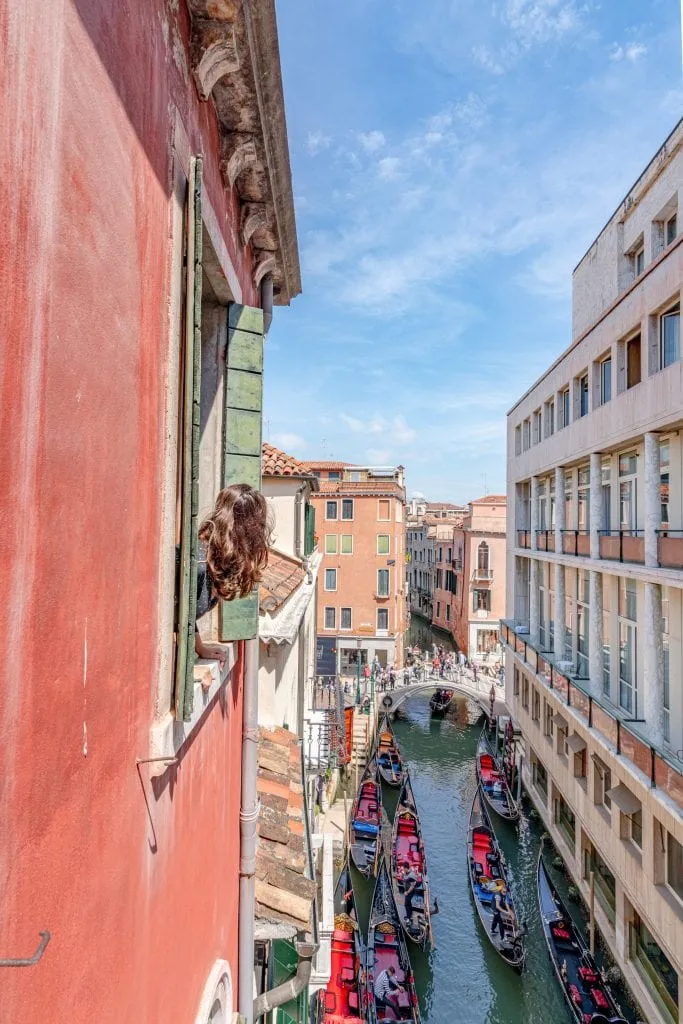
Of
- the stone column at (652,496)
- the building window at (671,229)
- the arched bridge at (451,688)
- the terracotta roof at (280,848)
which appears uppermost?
the building window at (671,229)

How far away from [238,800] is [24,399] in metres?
4.07

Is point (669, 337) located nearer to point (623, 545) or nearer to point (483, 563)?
point (623, 545)

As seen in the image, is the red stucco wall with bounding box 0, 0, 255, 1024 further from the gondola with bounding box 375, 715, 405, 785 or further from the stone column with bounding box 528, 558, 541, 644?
the gondola with bounding box 375, 715, 405, 785

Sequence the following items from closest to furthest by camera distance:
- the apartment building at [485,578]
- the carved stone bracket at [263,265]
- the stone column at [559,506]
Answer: the carved stone bracket at [263,265], the stone column at [559,506], the apartment building at [485,578]

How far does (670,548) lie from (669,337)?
155 inches

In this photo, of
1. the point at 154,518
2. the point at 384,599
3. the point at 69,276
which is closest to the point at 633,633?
the point at 154,518

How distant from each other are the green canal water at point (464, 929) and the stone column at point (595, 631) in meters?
6.55

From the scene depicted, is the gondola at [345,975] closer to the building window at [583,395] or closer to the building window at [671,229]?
the building window at [583,395]

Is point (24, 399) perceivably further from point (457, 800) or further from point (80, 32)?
point (457, 800)

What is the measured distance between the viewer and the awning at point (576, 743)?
15594mm

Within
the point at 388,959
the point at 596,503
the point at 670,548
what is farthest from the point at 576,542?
the point at 388,959

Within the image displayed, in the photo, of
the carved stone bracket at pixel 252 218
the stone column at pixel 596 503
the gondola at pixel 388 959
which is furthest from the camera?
the stone column at pixel 596 503

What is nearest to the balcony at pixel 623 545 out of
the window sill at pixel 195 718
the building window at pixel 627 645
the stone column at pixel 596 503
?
the stone column at pixel 596 503

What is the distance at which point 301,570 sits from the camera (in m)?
11.4
